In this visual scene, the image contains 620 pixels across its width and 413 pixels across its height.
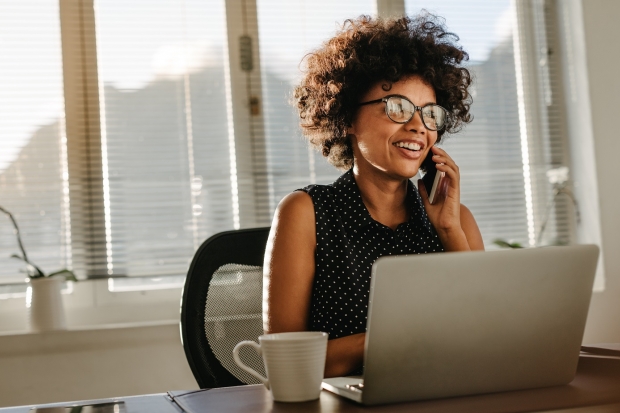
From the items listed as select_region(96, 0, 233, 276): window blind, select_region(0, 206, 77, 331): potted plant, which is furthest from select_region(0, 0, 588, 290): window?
select_region(0, 206, 77, 331): potted plant

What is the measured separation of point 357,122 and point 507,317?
2.75ft

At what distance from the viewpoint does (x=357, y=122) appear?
161cm

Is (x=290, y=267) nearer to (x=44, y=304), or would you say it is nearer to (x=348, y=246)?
(x=348, y=246)

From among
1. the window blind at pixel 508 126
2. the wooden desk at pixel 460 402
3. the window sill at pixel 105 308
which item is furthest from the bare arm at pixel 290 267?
the window blind at pixel 508 126

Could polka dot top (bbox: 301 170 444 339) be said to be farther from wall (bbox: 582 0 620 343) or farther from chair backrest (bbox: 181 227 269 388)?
wall (bbox: 582 0 620 343)

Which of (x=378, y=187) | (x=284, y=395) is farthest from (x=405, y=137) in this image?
(x=284, y=395)

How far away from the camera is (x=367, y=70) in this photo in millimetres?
1557

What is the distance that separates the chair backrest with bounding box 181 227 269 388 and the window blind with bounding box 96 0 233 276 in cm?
128

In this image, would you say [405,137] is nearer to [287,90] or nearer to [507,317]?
[507,317]

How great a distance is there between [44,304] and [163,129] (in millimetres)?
819

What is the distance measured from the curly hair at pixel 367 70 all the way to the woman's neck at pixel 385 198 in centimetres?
14

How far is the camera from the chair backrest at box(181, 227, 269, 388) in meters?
1.44

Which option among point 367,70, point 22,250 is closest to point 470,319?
point 367,70

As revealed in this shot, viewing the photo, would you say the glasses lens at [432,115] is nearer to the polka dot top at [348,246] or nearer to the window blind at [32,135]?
the polka dot top at [348,246]
